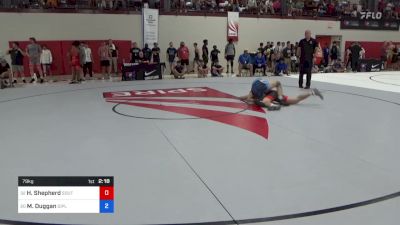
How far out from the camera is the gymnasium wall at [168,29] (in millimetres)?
13618

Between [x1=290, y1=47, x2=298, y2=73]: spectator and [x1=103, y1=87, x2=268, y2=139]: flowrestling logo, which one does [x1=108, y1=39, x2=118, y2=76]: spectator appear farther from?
[x1=290, y1=47, x2=298, y2=73]: spectator

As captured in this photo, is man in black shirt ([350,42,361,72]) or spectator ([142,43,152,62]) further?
man in black shirt ([350,42,361,72])

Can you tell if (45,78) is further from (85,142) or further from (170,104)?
(85,142)

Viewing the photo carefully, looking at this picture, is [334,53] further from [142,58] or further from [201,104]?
[201,104]

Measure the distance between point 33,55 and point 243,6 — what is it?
1099cm

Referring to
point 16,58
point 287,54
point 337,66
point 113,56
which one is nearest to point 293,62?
point 287,54

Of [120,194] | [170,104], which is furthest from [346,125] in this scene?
[120,194]

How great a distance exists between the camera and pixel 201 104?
786cm

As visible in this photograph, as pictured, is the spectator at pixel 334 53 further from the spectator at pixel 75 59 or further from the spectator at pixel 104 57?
the spectator at pixel 75 59

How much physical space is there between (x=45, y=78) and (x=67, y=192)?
12.5 meters
